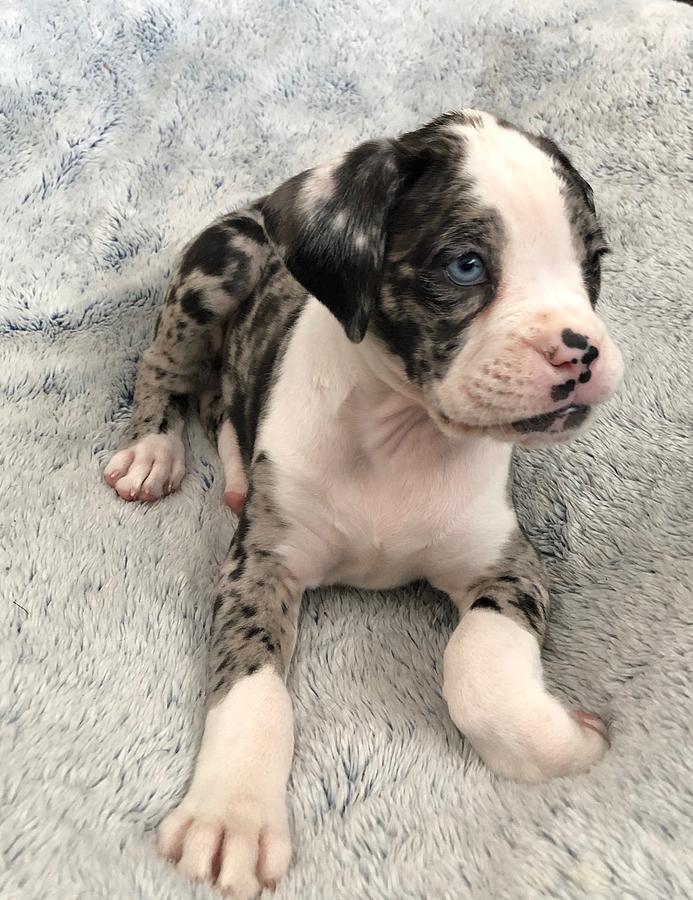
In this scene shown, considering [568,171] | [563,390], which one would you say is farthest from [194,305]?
[563,390]

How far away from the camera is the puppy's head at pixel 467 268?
1771 mm

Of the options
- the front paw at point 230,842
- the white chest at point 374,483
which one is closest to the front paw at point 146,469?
the white chest at point 374,483

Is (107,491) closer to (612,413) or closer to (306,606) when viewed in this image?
(306,606)

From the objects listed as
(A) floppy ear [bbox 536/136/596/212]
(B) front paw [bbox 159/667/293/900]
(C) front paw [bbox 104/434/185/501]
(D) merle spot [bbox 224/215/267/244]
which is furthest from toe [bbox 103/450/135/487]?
(A) floppy ear [bbox 536/136/596/212]

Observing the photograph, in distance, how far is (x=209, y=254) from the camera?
3260mm

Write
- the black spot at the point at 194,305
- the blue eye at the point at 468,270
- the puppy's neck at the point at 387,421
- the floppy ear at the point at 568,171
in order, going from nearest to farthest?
the blue eye at the point at 468,270
the floppy ear at the point at 568,171
the puppy's neck at the point at 387,421
the black spot at the point at 194,305

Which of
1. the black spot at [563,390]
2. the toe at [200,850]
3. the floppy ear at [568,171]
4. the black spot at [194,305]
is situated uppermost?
the floppy ear at [568,171]

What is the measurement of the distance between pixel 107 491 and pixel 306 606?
806mm

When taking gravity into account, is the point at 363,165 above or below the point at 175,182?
above

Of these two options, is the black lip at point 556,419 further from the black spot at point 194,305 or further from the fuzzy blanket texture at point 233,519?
the black spot at point 194,305

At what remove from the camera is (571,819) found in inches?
66.7

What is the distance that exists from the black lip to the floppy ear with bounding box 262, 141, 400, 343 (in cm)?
41

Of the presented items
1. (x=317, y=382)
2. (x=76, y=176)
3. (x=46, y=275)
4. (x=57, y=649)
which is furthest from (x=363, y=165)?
(x=76, y=176)

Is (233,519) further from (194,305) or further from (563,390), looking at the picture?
(563,390)
